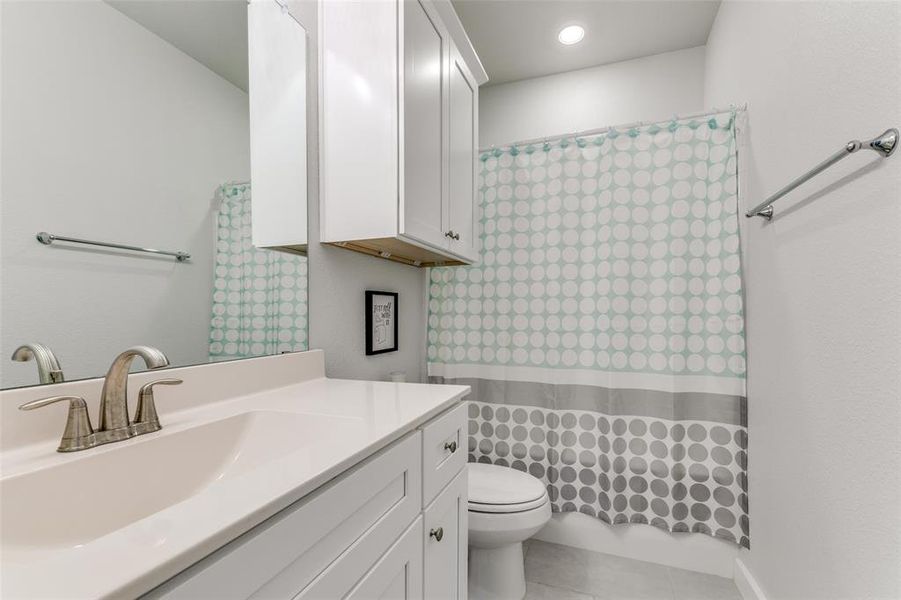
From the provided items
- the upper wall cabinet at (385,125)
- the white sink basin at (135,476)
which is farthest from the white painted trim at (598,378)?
the white sink basin at (135,476)

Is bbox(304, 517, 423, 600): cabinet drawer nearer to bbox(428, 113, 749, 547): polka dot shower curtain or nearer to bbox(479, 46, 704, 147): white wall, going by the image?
bbox(428, 113, 749, 547): polka dot shower curtain

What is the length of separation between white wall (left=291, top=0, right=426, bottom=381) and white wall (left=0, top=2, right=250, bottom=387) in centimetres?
37

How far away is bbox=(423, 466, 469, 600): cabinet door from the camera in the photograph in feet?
3.13

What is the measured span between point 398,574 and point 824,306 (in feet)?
4.02

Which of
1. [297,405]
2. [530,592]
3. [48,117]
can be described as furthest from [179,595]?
[530,592]

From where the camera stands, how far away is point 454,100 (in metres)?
1.60

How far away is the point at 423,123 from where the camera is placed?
1327 mm

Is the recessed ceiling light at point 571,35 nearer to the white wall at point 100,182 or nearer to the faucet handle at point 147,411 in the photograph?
the white wall at point 100,182

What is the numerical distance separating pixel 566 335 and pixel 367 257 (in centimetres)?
97

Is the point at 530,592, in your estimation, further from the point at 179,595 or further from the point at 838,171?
the point at 838,171

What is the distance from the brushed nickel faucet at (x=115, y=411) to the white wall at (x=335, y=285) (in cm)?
58

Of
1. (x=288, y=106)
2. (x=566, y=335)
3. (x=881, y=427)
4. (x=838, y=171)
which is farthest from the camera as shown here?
(x=566, y=335)

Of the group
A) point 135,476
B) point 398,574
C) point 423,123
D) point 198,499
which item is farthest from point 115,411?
point 423,123

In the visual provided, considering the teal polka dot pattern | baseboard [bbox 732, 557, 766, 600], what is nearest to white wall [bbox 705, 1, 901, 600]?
baseboard [bbox 732, 557, 766, 600]
